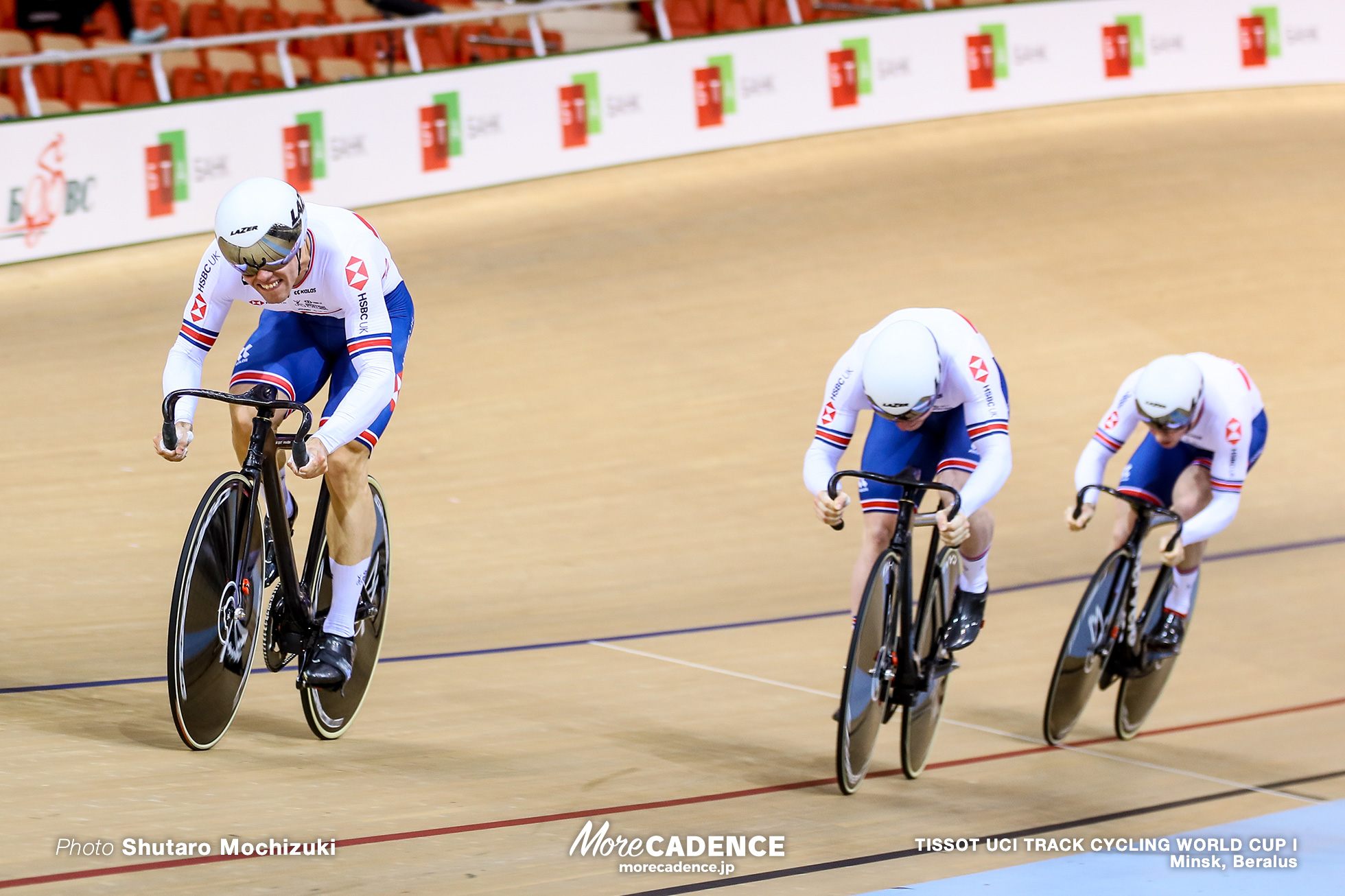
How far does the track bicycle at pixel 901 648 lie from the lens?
10.6 ft

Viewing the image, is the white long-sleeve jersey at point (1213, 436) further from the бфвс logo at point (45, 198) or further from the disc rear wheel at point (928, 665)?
the бфвс logo at point (45, 198)

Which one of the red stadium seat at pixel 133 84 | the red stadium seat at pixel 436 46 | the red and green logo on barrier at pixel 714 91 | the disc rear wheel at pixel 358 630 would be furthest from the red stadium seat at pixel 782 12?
the disc rear wheel at pixel 358 630

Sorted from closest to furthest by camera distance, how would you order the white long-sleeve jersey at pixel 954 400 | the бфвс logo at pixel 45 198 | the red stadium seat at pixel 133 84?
1. the white long-sleeve jersey at pixel 954 400
2. the бфвс logo at pixel 45 198
3. the red stadium seat at pixel 133 84

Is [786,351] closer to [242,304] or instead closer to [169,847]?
[242,304]

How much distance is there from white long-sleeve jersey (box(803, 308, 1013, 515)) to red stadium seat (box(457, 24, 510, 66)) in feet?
25.3

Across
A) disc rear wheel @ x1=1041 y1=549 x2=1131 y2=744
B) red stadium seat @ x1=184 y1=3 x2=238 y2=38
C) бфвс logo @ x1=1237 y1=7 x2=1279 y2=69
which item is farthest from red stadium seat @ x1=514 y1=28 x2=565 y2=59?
disc rear wheel @ x1=1041 y1=549 x2=1131 y2=744

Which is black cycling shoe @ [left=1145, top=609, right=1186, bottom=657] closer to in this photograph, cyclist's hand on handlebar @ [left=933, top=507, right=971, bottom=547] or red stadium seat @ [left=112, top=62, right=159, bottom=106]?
cyclist's hand on handlebar @ [left=933, top=507, right=971, bottom=547]

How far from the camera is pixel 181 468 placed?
5934mm

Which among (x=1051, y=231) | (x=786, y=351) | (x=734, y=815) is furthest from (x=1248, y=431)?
(x=1051, y=231)

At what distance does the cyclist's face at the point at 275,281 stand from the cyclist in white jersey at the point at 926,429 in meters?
1.25

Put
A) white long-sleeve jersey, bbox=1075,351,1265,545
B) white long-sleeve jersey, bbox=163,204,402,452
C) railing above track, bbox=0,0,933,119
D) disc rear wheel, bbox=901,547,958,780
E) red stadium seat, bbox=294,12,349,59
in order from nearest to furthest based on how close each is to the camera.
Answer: white long-sleeve jersey, bbox=163,204,402,452 → disc rear wheel, bbox=901,547,958,780 → white long-sleeve jersey, bbox=1075,351,1265,545 → railing above track, bbox=0,0,933,119 → red stadium seat, bbox=294,12,349,59

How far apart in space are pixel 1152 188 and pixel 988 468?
781 centimetres

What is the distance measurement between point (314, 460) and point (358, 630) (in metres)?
0.67

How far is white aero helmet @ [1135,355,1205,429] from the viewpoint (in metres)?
3.89
